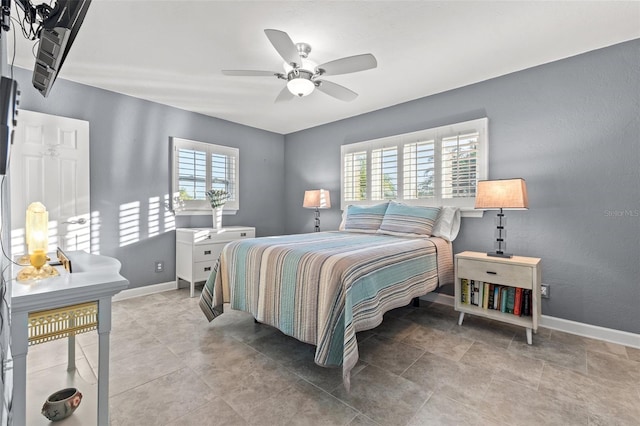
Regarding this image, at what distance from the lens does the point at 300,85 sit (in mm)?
2357

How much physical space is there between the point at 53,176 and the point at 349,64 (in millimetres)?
3168

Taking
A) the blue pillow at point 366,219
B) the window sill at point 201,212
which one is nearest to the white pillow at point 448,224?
the blue pillow at point 366,219

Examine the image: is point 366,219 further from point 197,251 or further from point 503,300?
point 197,251

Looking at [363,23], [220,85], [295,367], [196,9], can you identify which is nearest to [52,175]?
[220,85]

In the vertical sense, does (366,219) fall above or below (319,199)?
below

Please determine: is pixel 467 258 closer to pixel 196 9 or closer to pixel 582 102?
pixel 582 102

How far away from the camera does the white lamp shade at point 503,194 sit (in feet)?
8.07

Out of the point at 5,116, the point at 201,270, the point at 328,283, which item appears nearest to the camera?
the point at 5,116

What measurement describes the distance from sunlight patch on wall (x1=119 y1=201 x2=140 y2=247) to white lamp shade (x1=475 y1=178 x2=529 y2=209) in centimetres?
387

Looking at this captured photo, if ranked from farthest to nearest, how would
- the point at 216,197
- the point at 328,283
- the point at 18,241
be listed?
1. the point at 216,197
2. the point at 18,241
3. the point at 328,283

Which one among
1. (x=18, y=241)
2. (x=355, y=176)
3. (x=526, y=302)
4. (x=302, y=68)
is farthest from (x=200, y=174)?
(x=526, y=302)

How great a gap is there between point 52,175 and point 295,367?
3123mm

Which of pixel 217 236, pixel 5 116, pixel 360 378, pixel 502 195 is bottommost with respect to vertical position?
pixel 360 378

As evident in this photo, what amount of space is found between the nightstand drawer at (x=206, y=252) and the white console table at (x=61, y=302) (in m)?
2.33
